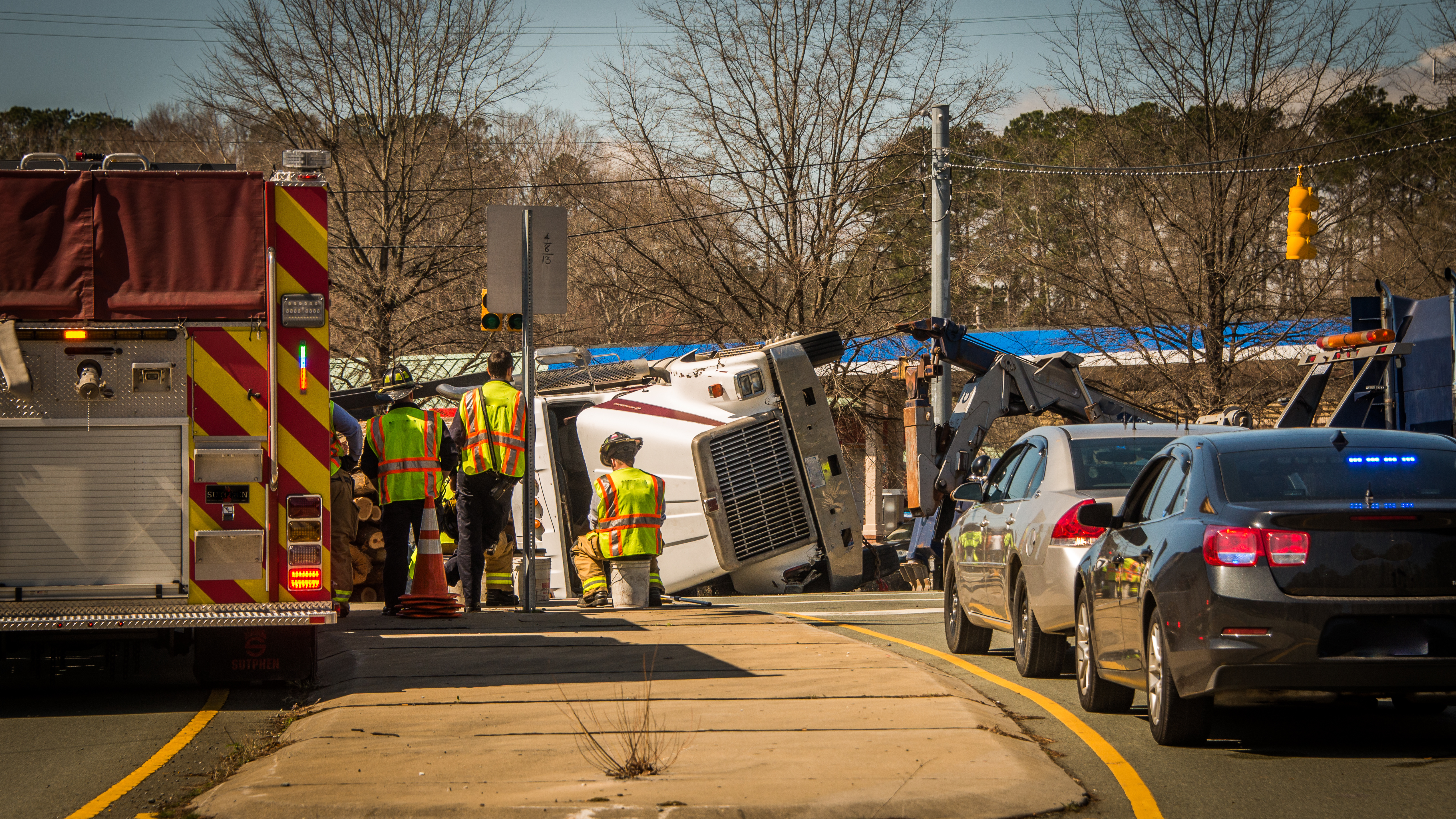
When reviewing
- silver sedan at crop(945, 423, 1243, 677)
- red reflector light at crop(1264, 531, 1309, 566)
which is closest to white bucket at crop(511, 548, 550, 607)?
silver sedan at crop(945, 423, 1243, 677)

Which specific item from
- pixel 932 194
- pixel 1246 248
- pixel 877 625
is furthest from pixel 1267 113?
pixel 877 625

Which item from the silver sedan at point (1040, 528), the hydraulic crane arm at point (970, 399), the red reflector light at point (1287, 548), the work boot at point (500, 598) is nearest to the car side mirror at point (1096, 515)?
the silver sedan at point (1040, 528)

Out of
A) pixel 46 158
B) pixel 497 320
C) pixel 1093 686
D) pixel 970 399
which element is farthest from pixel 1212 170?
pixel 46 158

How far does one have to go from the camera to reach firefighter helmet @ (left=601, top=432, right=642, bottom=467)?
13.2 meters

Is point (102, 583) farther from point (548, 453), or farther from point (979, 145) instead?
point (979, 145)

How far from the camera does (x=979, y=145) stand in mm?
33281

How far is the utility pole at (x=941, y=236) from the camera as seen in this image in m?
23.4

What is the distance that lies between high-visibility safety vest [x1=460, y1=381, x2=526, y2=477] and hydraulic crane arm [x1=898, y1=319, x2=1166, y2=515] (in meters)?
8.13

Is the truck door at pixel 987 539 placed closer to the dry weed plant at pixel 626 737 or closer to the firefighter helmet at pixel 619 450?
the dry weed plant at pixel 626 737

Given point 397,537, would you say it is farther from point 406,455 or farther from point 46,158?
point 46,158

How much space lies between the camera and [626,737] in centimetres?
650

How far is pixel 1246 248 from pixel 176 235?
912 inches

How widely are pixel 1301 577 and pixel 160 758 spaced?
5.13 m

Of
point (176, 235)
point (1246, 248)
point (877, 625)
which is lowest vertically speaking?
point (877, 625)
